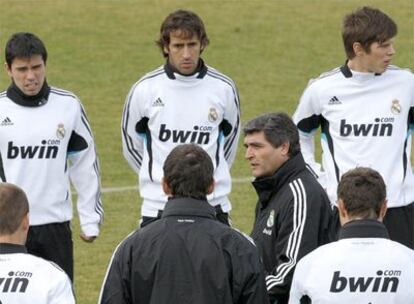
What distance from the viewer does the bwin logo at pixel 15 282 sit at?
7.15 meters

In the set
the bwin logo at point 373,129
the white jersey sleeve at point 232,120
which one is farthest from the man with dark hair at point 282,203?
the white jersey sleeve at point 232,120

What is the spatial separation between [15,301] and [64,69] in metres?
15.3

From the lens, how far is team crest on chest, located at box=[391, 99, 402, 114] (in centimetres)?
1012

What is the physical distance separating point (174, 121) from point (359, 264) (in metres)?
3.63

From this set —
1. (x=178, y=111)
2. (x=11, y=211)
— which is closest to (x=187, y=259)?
(x=11, y=211)

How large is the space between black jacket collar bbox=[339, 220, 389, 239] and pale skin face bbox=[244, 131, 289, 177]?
1207 mm

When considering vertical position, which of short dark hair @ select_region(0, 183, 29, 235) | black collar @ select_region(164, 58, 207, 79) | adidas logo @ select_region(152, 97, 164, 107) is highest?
black collar @ select_region(164, 58, 207, 79)

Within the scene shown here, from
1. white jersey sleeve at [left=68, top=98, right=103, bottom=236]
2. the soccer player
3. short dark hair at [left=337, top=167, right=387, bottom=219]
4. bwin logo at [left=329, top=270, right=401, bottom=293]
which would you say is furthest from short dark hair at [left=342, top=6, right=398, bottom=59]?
bwin logo at [left=329, top=270, right=401, bottom=293]

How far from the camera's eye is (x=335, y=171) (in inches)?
398

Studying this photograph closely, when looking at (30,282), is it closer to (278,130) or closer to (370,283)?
(370,283)

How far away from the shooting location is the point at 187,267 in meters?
7.44

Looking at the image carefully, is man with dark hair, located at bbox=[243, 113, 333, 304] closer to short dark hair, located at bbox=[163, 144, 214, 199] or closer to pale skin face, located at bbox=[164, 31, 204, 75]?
short dark hair, located at bbox=[163, 144, 214, 199]

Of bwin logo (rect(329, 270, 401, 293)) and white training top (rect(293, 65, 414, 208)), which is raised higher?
white training top (rect(293, 65, 414, 208))

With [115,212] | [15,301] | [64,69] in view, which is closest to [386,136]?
[15,301]
